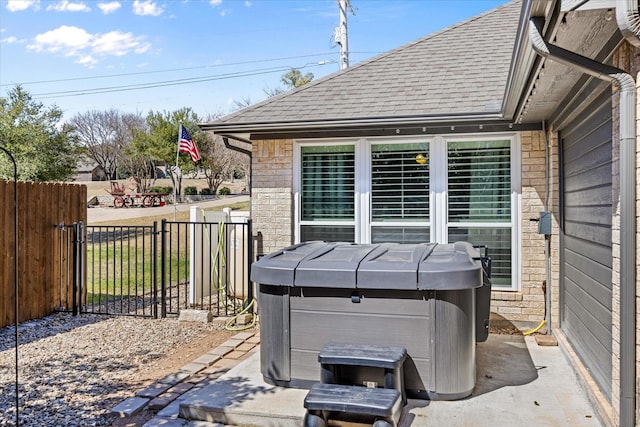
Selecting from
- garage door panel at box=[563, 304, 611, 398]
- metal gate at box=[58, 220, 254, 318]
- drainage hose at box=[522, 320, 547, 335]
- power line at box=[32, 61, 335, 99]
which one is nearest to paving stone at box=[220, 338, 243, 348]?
metal gate at box=[58, 220, 254, 318]

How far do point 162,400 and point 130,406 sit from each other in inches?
10.2

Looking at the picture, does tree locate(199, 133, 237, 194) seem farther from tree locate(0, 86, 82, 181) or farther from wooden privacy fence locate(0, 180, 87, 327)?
wooden privacy fence locate(0, 180, 87, 327)

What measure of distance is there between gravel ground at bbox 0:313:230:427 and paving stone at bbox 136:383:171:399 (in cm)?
13

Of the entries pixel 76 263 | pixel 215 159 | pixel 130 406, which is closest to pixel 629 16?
pixel 130 406

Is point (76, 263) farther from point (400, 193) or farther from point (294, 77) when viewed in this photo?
point (294, 77)

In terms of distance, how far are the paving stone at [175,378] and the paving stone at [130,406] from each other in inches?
16.8

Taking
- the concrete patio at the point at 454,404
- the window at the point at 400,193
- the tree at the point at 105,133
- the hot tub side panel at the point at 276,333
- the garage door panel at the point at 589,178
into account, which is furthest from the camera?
the tree at the point at 105,133

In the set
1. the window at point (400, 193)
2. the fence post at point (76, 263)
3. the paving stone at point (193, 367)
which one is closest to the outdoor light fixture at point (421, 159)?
the window at point (400, 193)

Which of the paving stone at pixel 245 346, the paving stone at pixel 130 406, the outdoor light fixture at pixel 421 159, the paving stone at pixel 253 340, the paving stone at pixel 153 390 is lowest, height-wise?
the paving stone at pixel 130 406

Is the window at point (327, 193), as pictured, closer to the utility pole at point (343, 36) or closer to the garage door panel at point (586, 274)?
the garage door panel at point (586, 274)

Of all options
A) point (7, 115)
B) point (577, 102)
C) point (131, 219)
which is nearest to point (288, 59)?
point (131, 219)

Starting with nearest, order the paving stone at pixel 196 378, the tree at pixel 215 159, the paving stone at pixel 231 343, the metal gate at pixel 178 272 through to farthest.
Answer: the paving stone at pixel 196 378
the paving stone at pixel 231 343
the metal gate at pixel 178 272
the tree at pixel 215 159

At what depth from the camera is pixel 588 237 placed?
14.0 feet

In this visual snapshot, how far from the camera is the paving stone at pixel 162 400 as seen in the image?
4023 mm
